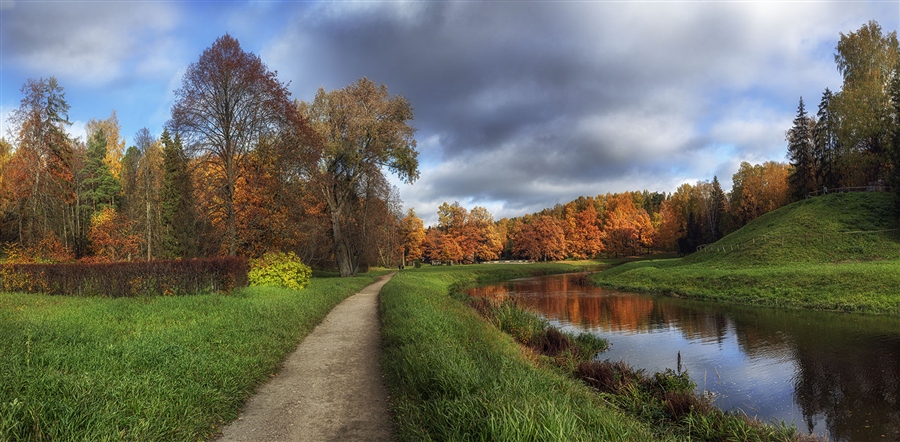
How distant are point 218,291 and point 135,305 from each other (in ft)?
13.7

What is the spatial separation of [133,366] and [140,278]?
36.9 feet

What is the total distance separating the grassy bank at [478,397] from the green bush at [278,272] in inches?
407

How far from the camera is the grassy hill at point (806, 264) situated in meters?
20.4

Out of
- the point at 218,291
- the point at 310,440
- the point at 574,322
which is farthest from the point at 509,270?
the point at 310,440

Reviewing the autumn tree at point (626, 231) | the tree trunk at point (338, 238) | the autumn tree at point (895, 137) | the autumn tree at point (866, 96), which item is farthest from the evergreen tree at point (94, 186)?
the autumn tree at point (626, 231)

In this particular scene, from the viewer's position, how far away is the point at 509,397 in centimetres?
451

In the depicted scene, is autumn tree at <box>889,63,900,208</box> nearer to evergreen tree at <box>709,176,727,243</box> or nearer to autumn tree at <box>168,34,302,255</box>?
evergreen tree at <box>709,176,727,243</box>

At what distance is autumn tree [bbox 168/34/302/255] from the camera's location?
65.8 ft

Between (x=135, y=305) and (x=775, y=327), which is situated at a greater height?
(x=135, y=305)


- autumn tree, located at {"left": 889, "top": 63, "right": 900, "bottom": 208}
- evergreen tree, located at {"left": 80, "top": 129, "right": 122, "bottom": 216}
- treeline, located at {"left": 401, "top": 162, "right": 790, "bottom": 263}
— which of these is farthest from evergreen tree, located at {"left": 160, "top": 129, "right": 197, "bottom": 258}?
autumn tree, located at {"left": 889, "top": 63, "right": 900, "bottom": 208}

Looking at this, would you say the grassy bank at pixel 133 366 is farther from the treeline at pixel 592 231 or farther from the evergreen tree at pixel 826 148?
the treeline at pixel 592 231

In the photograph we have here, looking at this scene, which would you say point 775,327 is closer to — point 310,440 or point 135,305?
point 310,440

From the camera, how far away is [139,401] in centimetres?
470

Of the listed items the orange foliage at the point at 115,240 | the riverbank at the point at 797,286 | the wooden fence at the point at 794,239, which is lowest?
the riverbank at the point at 797,286
